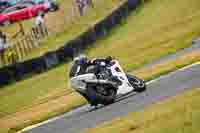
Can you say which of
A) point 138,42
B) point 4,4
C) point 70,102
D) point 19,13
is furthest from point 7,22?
point 70,102

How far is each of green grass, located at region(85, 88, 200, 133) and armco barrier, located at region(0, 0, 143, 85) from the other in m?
16.4

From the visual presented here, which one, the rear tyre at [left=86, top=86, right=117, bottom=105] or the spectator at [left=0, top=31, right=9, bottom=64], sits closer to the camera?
the rear tyre at [left=86, top=86, right=117, bottom=105]

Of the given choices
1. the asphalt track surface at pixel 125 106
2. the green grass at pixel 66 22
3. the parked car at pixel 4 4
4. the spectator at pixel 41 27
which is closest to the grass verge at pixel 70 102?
the asphalt track surface at pixel 125 106

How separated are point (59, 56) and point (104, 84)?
13.4m

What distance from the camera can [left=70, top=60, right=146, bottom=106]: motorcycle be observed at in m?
18.6

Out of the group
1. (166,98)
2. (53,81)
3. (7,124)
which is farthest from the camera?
(53,81)

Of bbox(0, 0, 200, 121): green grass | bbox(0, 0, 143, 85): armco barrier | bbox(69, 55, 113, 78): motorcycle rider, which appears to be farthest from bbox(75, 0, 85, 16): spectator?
bbox(69, 55, 113, 78): motorcycle rider

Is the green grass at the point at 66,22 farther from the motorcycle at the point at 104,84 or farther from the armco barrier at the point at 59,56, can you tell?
the motorcycle at the point at 104,84

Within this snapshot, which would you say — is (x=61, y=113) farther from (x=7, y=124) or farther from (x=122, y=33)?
(x=122, y=33)

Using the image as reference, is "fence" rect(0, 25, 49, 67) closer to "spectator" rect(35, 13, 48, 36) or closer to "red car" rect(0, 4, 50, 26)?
"spectator" rect(35, 13, 48, 36)

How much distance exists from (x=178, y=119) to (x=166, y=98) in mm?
4187

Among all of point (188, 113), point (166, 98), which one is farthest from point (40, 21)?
point (188, 113)

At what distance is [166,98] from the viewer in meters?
15.9

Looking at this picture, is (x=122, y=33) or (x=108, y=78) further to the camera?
(x=122, y=33)
